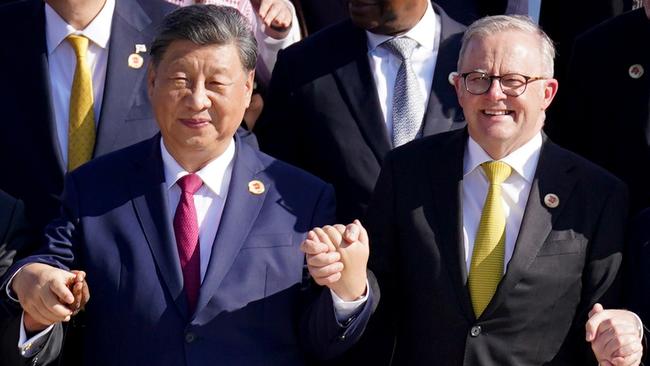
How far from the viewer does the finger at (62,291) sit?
4.07 metres

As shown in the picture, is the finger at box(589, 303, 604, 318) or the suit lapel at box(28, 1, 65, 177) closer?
the finger at box(589, 303, 604, 318)

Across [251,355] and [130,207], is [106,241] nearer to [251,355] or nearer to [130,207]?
[130,207]

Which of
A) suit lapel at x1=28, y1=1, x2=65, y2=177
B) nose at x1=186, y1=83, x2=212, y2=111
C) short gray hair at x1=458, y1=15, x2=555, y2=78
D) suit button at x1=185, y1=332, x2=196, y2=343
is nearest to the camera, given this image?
suit button at x1=185, y1=332, x2=196, y2=343

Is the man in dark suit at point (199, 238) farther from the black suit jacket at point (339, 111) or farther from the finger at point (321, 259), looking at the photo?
the black suit jacket at point (339, 111)

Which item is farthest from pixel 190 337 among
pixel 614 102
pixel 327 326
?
pixel 614 102

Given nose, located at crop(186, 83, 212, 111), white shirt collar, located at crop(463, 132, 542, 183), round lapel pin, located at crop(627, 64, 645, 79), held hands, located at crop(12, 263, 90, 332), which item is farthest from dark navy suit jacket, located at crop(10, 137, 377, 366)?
round lapel pin, located at crop(627, 64, 645, 79)

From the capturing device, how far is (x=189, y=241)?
448 cm

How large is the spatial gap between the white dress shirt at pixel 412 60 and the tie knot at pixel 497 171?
0.70 m

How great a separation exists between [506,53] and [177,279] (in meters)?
1.32

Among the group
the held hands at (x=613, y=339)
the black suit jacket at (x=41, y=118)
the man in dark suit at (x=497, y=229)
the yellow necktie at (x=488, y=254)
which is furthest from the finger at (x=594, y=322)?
the black suit jacket at (x=41, y=118)

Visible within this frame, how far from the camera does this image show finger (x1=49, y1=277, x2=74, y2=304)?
13.4 feet

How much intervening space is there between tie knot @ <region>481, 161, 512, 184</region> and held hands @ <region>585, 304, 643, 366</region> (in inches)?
24.9

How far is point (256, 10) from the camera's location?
573cm

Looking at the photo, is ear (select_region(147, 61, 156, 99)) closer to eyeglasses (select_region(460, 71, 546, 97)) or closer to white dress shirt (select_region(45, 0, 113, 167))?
white dress shirt (select_region(45, 0, 113, 167))
